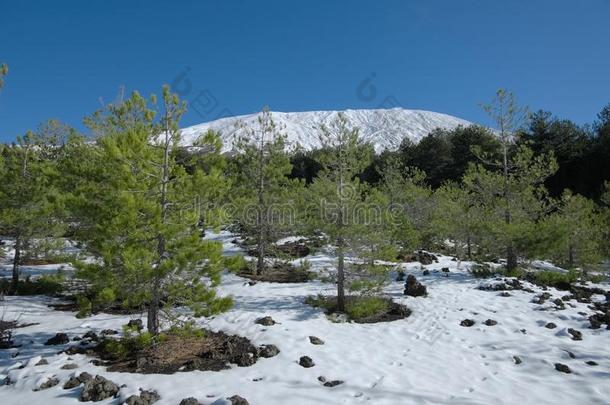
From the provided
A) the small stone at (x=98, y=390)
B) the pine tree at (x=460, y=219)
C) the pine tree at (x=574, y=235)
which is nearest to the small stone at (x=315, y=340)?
the small stone at (x=98, y=390)

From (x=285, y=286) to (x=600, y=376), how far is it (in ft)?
30.3

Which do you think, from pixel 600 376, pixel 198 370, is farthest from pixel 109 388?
pixel 600 376

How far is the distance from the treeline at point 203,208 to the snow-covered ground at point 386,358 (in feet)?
4.06

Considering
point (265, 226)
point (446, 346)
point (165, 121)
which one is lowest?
point (446, 346)

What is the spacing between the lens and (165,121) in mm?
7727

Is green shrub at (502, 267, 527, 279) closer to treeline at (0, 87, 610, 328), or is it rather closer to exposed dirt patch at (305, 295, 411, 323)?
treeline at (0, 87, 610, 328)

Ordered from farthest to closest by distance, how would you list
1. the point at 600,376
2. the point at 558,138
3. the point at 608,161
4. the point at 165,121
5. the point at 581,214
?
the point at 558,138
the point at 608,161
the point at 581,214
the point at 165,121
the point at 600,376

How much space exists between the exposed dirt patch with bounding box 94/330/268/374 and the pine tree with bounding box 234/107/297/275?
24.5 ft

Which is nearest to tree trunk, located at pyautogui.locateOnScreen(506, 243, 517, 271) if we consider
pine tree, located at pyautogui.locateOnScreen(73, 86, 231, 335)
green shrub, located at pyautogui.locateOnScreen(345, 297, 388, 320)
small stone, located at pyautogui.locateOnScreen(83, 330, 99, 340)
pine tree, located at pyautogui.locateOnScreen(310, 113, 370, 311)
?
green shrub, located at pyautogui.locateOnScreen(345, 297, 388, 320)

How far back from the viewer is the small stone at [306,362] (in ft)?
22.9

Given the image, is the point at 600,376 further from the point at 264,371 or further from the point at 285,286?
the point at 285,286

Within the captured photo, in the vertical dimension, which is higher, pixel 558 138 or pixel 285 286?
pixel 558 138

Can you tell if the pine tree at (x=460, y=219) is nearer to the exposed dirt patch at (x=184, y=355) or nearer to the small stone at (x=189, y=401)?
the exposed dirt patch at (x=184, y=355)

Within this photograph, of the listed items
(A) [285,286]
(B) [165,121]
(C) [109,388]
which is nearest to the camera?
(C) [109,388]
